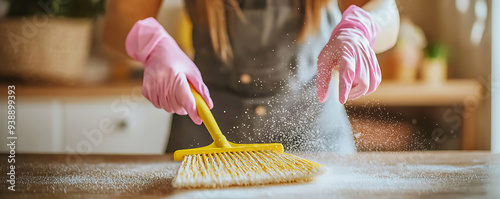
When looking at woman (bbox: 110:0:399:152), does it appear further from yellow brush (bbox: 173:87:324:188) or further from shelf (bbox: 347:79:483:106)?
shelf (bbox: 347:79:483:106)

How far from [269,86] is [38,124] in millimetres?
587

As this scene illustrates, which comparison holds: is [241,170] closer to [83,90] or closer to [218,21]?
[218,21]

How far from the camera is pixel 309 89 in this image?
1.94 feet

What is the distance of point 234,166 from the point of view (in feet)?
1.49

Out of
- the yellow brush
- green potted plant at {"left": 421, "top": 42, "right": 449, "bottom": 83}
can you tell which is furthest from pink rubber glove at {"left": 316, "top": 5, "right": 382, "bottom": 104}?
green potted plant at {"left": 421, "top": 42, "right": 449, "bottom": 83}

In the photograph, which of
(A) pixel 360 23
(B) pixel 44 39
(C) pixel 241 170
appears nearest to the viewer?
(C) pixel 241 170

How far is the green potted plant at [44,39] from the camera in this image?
0.89 meters

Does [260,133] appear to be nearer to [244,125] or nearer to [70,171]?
[244,125]

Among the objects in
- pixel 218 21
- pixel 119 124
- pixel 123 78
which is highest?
pixel 218 21

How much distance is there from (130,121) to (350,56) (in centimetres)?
63

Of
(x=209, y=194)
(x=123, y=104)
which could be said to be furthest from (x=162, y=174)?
(x=123, y=104)

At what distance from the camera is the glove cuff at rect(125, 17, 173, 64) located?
64 cm

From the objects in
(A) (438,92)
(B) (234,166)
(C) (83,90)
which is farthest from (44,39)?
(A) (438,92)

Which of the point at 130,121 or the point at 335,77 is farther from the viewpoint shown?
the point at 130,121
